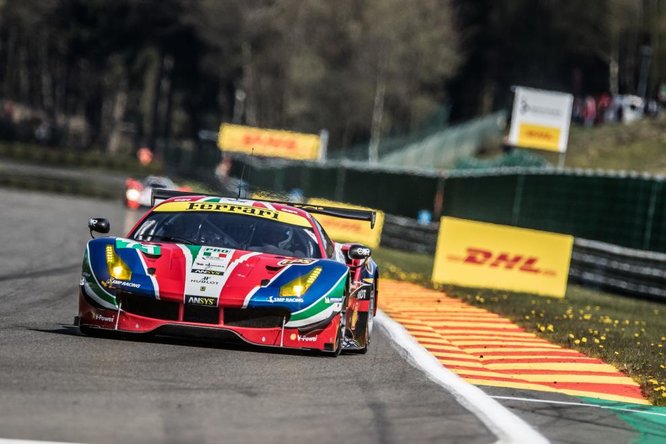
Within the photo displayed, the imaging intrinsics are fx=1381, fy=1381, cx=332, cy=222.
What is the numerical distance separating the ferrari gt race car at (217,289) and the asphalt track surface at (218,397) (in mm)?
192

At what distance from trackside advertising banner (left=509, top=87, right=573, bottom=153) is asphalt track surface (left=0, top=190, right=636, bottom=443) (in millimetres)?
33046

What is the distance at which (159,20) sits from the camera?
10200 cm

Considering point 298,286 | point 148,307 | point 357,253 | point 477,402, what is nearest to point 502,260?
point 357,253

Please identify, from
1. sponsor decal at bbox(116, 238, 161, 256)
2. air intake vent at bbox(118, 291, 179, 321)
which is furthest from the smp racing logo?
air intake vent at bbox(118, 291, 179, 321)

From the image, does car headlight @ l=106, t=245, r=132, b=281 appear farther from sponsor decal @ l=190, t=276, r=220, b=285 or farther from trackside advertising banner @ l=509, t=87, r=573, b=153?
trackside advertising banner @ l=509, t=87, r=573, b=153

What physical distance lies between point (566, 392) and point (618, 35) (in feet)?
203

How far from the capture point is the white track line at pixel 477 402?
23.2 ft

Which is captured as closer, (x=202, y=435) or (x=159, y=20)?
(x=202, y=435)

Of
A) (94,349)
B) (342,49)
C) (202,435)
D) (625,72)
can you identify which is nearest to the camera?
(202,435)

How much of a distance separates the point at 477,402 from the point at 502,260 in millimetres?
12301

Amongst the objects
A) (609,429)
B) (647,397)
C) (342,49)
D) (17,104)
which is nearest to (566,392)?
A: (647,397)

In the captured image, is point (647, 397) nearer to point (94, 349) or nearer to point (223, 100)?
point (94, 349)

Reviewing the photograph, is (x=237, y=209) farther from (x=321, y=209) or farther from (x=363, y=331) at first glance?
(x=363, y=331)

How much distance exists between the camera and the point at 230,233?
10664mm
